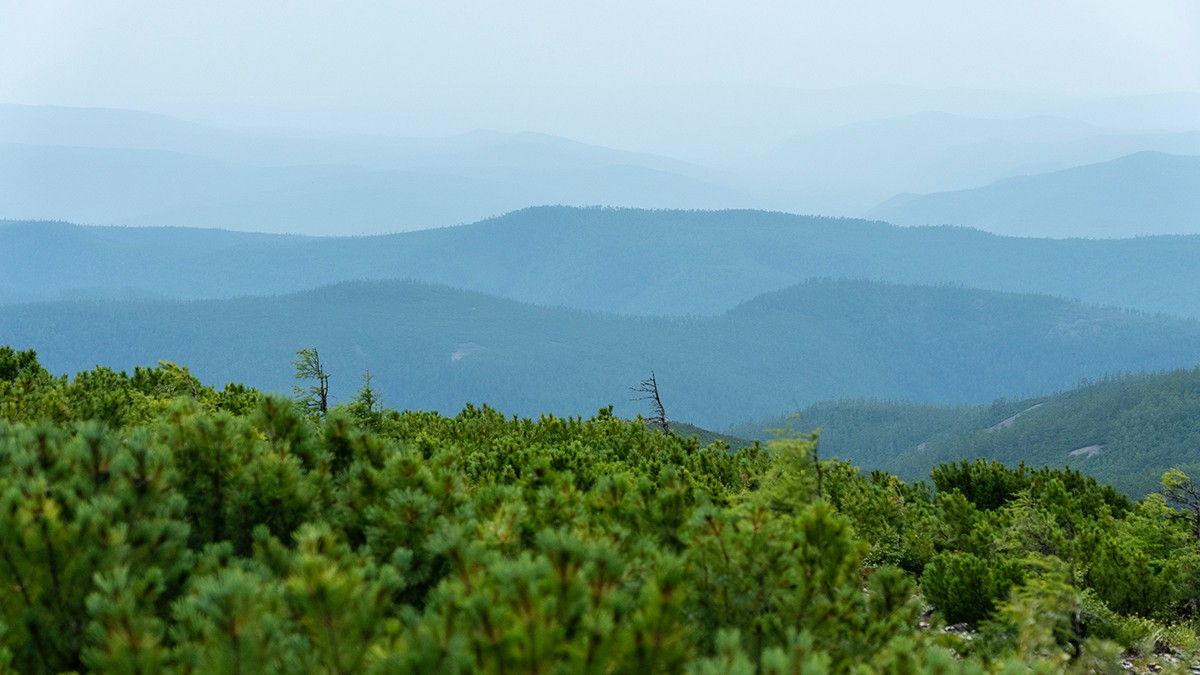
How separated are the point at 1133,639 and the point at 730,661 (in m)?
7.95

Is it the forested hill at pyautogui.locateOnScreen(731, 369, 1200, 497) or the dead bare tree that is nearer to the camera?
the dead bare tree

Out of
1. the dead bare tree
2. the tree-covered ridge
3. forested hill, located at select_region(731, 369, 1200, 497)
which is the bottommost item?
forested hill, located at select_region(731, 369, 1200, 497)

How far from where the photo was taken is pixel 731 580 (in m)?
4.52

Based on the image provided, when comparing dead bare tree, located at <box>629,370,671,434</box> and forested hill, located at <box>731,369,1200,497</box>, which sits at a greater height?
dead bare tree, located at <box>629,370,671,434</box>

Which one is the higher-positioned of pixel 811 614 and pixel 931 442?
pixel 811 614

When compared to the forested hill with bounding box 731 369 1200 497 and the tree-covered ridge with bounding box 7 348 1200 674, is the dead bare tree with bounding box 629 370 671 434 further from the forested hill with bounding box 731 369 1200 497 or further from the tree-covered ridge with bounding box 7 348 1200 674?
the forested hill with bounding box 731 369 1200 497

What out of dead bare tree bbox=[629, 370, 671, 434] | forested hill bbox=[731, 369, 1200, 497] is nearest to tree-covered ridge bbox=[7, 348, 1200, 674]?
dead bare tree bbox=[629, 370, 671, 434]

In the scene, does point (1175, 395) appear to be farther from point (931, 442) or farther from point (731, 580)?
point (731, 580)

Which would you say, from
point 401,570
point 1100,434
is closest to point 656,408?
point 401,570

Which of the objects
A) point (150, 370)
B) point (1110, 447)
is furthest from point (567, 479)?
point (1110, 447)

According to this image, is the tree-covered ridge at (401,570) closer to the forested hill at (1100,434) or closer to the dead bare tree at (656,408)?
the dead bare tree at (656,408)

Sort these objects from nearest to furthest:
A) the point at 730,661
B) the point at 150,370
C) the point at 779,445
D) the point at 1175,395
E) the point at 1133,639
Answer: the point at 730,661 → the point at 779,445 → the point at 1133,639 → the point at 150,370 → the point at 1175,395

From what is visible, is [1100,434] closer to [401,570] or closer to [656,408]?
[656,408]

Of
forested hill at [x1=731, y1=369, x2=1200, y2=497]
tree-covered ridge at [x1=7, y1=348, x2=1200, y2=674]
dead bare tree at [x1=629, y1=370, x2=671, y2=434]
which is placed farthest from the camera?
forested hill at [x1=731, y1=369, x2=1200, y2=497]
